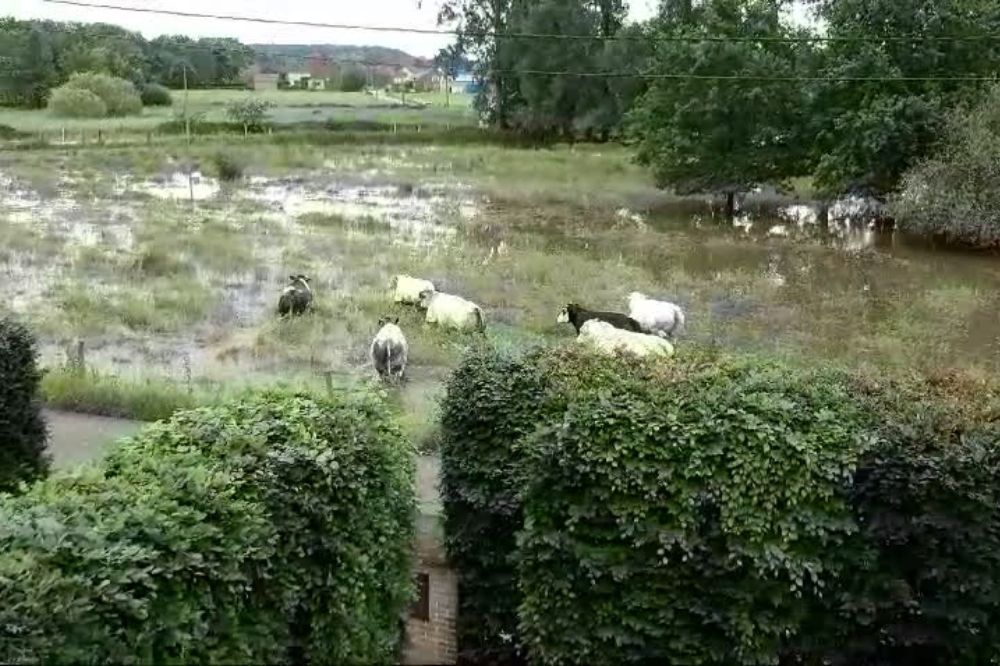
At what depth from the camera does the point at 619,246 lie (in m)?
26.4

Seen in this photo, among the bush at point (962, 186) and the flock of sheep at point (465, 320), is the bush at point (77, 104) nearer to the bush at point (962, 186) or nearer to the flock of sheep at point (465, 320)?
the flock of sheep at point (465, 320)

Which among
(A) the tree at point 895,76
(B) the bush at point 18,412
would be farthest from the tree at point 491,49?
(B) the bush at point 18,412

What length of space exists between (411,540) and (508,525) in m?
0.71

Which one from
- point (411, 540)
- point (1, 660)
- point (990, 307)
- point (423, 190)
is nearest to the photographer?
point (1, 660)

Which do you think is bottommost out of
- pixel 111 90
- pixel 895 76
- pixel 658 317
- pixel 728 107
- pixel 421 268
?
pixel 421 268

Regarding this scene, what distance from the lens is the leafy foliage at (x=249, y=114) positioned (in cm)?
5019

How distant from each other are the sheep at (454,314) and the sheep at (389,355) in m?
2.44

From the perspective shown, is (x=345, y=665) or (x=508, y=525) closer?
(x=345, y=665)

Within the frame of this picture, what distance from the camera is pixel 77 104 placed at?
50.9m

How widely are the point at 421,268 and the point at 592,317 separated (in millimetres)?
6874

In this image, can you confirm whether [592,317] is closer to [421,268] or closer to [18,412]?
[421,268]

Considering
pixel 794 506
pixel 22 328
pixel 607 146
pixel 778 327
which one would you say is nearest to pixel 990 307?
pixel 778 327

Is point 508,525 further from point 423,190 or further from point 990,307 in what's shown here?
point 423,190

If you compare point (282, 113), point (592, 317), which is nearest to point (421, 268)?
point (592, 317)
